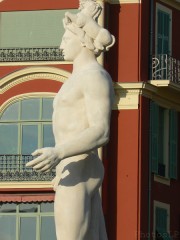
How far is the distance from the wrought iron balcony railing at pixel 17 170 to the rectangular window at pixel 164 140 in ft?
13.9

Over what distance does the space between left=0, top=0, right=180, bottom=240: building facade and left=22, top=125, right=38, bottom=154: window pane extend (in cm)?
3

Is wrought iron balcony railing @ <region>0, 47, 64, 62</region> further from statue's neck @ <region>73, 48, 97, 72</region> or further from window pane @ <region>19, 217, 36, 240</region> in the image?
statue's neck @ <region>73, 48, 97, 72</region>

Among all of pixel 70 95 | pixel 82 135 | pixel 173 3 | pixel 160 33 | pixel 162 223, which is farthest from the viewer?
pixel 173 3

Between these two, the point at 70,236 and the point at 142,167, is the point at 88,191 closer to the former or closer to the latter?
the point at 70,236

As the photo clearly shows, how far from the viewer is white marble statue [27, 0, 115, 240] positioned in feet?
43.7

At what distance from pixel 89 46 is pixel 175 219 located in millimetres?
35774

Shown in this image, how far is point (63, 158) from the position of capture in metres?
13.1

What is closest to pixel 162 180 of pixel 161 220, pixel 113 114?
pixel 161 220

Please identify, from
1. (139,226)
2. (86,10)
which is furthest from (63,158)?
(139,226)

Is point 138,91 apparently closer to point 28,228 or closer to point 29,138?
point 29,138

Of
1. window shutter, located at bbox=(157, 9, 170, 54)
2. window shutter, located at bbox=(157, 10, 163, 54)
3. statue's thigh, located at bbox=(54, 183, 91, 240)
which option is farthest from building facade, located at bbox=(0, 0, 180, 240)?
statue's thigh, located at bbox=(54, 183, 91, 240)

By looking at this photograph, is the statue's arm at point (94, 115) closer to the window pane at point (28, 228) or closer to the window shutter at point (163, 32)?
the window pane at point (28, 228)

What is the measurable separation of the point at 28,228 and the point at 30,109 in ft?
12.9

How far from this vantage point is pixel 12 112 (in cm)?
4688
